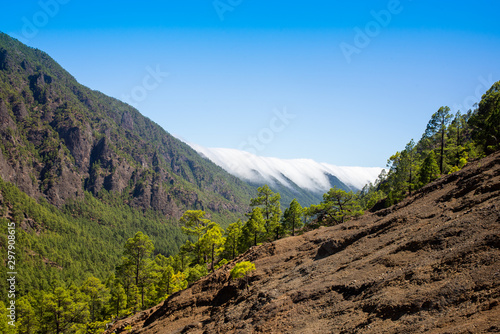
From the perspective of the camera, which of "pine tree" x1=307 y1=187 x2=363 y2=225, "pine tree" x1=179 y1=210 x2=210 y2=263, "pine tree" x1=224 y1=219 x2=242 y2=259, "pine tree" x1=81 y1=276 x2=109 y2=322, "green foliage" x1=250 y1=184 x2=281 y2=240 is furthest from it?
"pine tree" x1=81 y1=276 x2=109 y2=322

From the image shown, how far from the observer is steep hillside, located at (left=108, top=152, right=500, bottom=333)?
12.0m

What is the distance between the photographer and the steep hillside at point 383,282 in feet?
39.2

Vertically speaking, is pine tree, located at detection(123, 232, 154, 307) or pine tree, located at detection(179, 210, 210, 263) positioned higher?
pine tree, located at detection(179, 210, 210, 263)

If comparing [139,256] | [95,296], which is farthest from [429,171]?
[95,296]

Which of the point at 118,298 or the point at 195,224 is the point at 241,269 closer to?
the point at 195,224

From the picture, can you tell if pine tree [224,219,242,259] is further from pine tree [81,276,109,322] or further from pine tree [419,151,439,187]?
pine tree [419,151,439,187]

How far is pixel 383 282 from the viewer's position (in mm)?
15672

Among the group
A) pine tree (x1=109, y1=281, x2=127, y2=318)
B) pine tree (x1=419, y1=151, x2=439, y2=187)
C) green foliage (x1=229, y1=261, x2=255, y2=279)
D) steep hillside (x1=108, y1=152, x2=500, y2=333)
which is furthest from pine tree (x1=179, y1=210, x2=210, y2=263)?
pine tree (x1=419, y1=151, x2=439, y2=187)

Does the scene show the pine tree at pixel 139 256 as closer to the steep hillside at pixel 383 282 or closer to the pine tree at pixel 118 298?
the pine tree at pixel 118 298

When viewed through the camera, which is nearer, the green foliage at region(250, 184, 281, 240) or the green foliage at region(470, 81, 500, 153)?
the green foliage at region(470, 81, 500, 153)

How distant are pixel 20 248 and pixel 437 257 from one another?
198 m

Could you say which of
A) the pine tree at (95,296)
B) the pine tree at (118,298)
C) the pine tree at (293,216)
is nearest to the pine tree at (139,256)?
the pine tree at (118,298)

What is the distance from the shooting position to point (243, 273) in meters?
26.7

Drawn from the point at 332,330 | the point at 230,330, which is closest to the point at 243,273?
the point at 230,330
